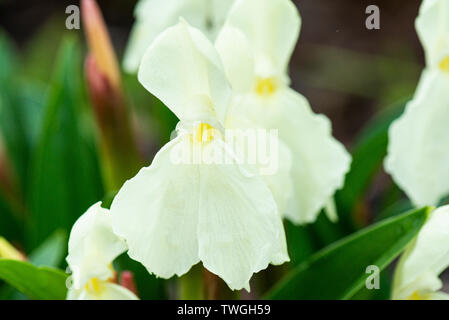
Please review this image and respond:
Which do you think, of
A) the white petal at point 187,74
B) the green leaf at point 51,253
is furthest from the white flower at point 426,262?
the green leaf at point 51,253

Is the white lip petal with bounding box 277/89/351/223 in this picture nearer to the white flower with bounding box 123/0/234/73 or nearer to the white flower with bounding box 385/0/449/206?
the white flower with bounding box 385/0/449/206

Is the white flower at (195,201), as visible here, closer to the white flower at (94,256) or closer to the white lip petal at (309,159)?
the white flower at (94,256)

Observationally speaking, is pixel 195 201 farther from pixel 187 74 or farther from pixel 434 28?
pixel 434 28

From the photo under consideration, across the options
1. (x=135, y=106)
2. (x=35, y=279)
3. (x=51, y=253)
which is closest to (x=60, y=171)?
(x=51, y=253)

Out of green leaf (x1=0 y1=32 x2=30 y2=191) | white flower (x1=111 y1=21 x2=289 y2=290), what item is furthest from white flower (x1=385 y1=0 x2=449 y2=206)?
green leaf (x1=0 y1=32 x2=30 y2=191)
